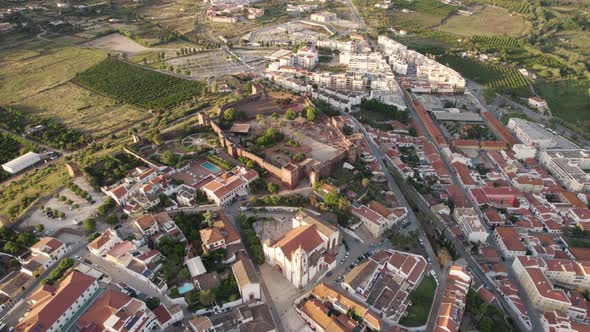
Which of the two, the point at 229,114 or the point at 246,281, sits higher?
the point at 229,114

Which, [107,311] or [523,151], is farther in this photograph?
[523,151]

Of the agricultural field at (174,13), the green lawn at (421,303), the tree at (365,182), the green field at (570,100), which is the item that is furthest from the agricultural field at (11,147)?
the green field at (570,100)

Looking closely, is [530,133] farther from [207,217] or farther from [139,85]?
[139,85]

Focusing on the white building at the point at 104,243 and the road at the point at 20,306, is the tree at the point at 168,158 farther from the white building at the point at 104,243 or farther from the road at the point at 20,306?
the road at the point at 20,306

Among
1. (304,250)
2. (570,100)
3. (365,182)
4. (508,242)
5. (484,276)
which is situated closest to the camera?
(304,250)

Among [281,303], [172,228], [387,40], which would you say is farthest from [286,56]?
[281,303]

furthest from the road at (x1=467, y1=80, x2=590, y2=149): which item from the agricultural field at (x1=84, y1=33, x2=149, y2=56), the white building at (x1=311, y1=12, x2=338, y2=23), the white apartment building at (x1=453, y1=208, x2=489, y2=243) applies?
the agricultural field at (x1=84, y1=33, x2=149, y2=56)

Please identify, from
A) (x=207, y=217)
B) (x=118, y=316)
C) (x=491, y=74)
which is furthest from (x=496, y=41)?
(x=118, y=316)
